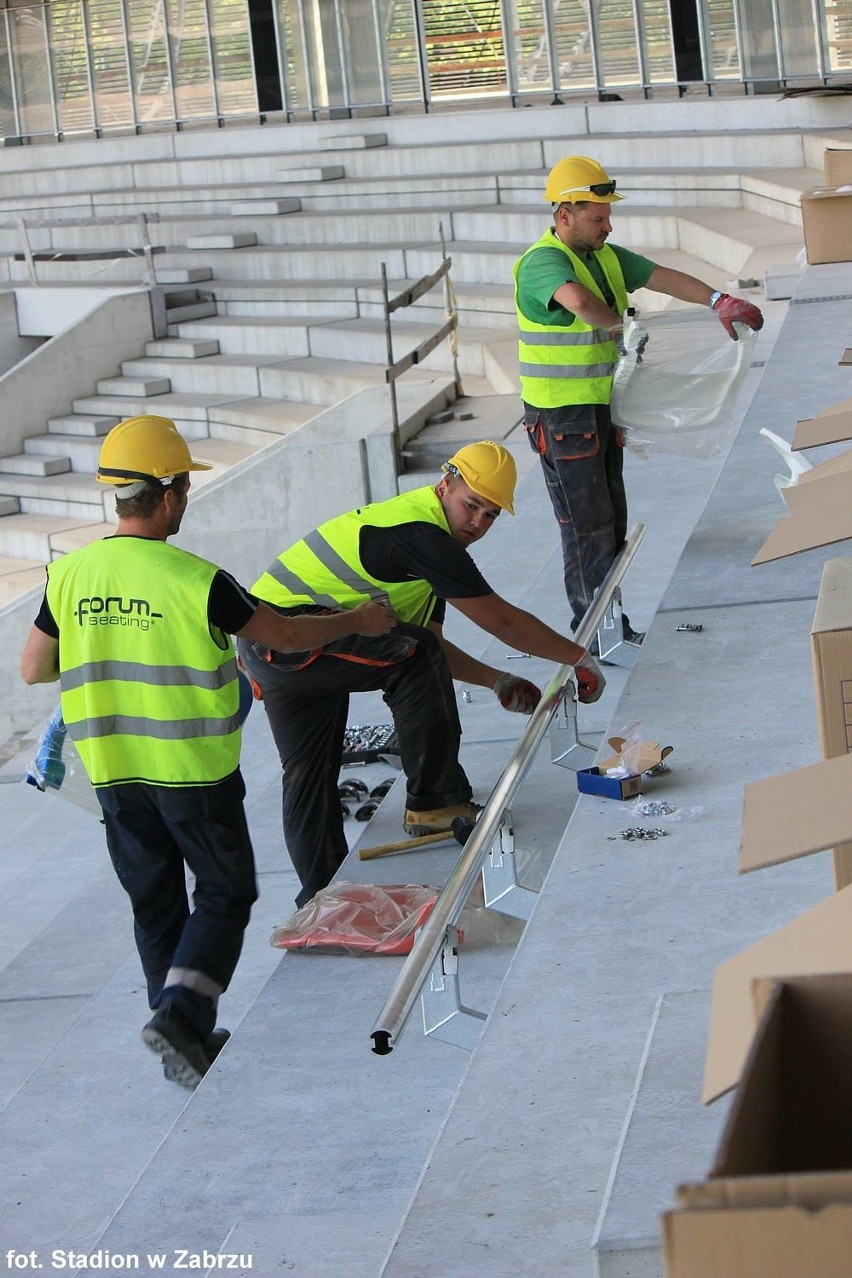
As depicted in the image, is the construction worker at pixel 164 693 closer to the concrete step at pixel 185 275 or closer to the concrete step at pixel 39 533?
the concrete step at pixel 39 533

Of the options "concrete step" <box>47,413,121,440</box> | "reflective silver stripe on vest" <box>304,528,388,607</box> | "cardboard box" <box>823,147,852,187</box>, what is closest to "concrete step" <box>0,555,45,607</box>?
"concrete step" <box>47,413,121,440</box>

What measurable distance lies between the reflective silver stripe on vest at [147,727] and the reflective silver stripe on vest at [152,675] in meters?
0.08

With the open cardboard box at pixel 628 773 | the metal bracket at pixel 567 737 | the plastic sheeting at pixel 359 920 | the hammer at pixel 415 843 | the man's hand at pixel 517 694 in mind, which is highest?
the man's hand at pixel 517 694

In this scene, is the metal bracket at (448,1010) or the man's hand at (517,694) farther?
the man's hand at (517,694)

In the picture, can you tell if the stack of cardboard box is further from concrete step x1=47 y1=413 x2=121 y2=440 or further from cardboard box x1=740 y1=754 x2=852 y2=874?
concrete step x1=47 y1=413 x2=121 y2=440

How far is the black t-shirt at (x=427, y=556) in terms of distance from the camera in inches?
156

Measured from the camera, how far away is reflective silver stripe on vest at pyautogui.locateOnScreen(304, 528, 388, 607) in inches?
161

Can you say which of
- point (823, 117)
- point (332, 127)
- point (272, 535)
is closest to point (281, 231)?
point (332, 127)

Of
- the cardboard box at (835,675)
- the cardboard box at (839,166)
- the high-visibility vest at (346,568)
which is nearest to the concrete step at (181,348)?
the cardboard box at (839,166)

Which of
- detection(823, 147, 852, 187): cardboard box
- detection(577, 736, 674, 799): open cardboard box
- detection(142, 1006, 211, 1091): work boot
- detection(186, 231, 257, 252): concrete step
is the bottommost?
detection(142, 1006, 211, 1091): work boot

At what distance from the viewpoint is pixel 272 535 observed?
966cm

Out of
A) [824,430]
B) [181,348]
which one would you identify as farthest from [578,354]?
[181,348]

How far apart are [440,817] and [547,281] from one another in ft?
5.78

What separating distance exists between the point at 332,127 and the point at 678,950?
1733 centimetres
